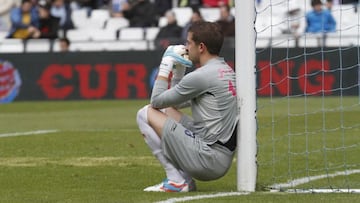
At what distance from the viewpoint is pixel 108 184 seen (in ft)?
33.1

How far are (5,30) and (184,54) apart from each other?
66.1ft

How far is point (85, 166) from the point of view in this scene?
11.5m

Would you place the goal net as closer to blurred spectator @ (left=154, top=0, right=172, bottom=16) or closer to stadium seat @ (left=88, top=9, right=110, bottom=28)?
blurred spectator @ (left=154, top=0, right=172, bottom=16)

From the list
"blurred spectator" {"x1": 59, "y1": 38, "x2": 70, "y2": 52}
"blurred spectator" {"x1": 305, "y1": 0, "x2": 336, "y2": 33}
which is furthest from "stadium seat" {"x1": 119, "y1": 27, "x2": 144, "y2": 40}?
"blurred spectator" {"x1": 305, "y1": 0, "x2": 336, "y2": 33}

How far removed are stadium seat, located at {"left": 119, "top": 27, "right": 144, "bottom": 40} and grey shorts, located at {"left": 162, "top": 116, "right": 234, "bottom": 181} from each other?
1710 cm

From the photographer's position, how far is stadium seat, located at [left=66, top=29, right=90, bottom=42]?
27109mm

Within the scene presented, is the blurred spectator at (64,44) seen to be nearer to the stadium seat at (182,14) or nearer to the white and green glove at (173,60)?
the stadium seat at (182,14)

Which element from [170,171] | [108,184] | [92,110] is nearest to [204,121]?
[170,171]

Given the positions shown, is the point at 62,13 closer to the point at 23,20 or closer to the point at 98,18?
the point at 98,18

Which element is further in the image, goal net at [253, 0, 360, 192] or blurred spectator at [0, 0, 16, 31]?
blurred spectator at [0, 0, 16, 31]

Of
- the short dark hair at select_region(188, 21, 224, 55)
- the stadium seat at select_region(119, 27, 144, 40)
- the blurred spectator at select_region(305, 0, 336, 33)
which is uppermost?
the short dark hair at select_region(188, 21, 224, 55)

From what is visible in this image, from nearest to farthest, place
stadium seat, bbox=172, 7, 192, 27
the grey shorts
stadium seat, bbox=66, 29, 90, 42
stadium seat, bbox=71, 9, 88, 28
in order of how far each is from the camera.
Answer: the grey shorts, stadium seat, bbox=66, 29, 90, 42, stadium seat, bbox=172, 7, 192, 27, stadium seat, bbox=71, 9, 88, 28

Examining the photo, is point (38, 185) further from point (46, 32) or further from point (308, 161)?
point (46, 32)

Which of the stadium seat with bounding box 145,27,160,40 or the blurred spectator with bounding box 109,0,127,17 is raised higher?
the blurred spectator with bounding box 109,0,127,17
